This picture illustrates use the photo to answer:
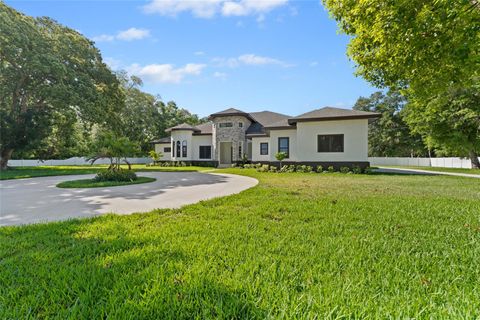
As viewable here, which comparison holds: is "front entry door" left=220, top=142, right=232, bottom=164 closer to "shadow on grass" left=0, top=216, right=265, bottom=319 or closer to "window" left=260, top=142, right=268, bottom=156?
"window" left=260, top=142, right=268, bottom=156

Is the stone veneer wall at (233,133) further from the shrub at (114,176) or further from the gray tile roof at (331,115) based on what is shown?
the shrub at (114,176)

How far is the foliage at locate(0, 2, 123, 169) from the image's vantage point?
15461mm

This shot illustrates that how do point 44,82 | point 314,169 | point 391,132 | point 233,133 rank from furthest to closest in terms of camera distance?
point 391,132 < point 233,133 < point 44,82 < point 314,169

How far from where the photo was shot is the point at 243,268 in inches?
97.9

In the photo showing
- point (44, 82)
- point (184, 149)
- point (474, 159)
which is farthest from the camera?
point (184, 149)

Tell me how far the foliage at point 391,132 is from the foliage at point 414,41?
114ft

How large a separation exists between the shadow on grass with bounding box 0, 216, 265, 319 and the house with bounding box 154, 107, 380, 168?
16.2 meters

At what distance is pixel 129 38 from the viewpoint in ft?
36.6

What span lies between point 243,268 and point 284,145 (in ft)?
59.5

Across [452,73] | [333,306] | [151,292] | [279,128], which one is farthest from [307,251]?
[279,128]

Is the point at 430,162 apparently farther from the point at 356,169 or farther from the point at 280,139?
the point at 280,139

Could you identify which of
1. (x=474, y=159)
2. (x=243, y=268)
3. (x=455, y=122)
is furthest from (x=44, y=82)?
(x=474, y=159)

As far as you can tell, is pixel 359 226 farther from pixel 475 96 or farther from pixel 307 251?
pixel 475 96

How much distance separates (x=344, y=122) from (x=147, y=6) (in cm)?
1408
